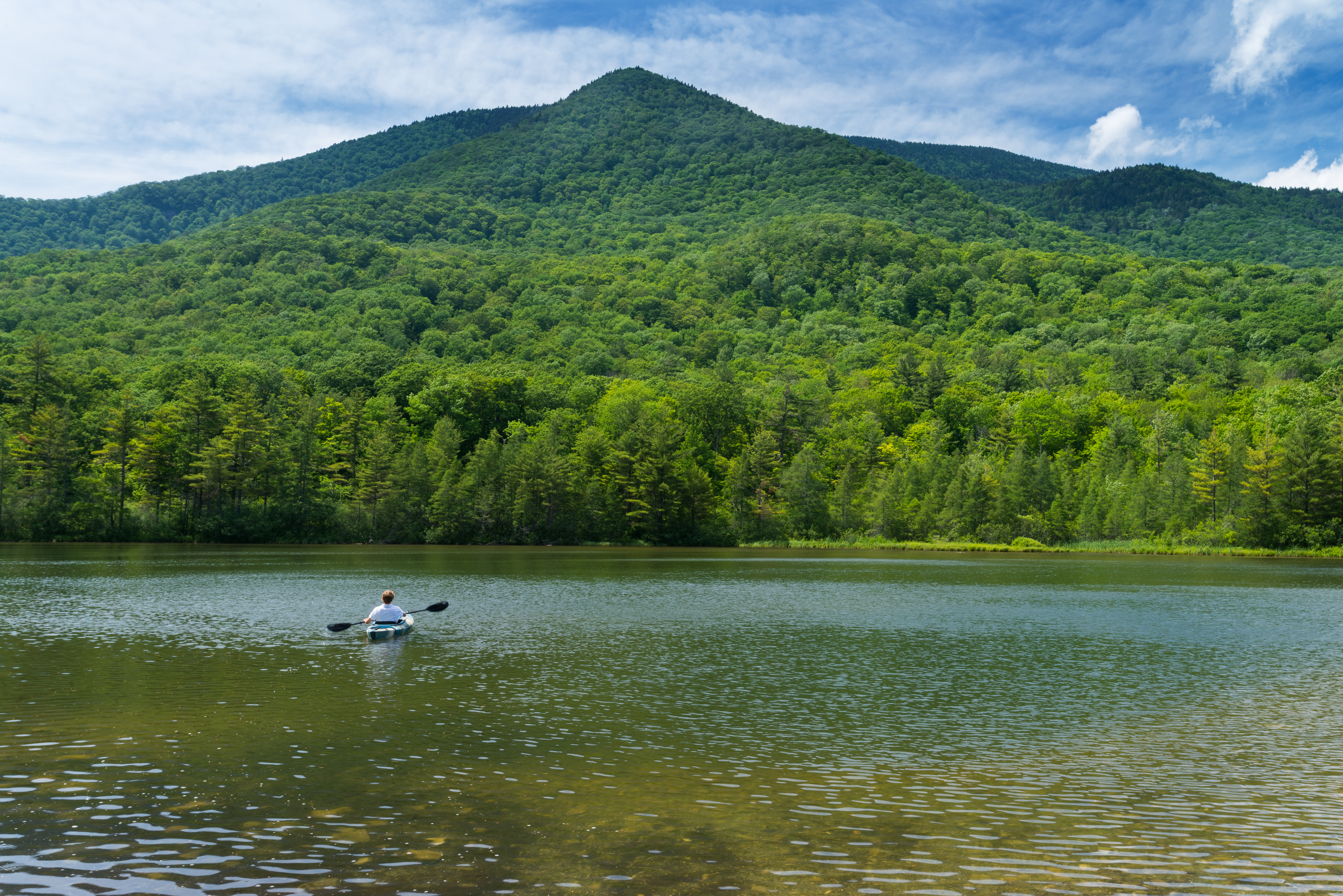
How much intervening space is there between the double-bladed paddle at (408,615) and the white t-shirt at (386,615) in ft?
2.44

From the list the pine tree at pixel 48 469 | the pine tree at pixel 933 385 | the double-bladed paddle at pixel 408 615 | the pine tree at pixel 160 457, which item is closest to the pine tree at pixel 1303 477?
the pine tree at pixel 933 385

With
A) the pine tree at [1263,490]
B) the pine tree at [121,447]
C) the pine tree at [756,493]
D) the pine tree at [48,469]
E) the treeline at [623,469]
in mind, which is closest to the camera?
the pine tree at [1263,490]

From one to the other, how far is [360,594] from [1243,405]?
366ft

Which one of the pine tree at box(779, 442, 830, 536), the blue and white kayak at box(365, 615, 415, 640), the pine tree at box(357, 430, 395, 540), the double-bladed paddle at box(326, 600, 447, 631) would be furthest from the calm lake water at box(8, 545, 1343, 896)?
the pine tree at box(779, 442, 830, 536)

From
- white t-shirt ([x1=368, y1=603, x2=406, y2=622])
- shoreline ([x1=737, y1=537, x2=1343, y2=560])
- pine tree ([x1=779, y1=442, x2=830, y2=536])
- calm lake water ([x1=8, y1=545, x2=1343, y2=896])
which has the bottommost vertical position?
shoreline ([x1=737, y1=537, x2=1343, y2=560])

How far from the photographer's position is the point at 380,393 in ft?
410

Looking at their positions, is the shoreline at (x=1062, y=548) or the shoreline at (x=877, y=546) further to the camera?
the shoreline at (x=877, y=546)

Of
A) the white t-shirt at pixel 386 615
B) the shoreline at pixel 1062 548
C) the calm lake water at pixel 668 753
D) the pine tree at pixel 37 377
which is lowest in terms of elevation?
the shoreline at pixel 1062 548

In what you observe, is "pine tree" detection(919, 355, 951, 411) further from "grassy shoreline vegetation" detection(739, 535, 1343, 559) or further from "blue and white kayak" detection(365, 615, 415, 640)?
"blue and white kayak" detection(365, 615, 415, 640)

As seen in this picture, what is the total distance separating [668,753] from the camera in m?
16.6

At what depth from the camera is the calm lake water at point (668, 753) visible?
10.9 meters

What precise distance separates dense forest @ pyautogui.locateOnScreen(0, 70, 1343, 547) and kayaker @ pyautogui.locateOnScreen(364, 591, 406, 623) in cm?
6870

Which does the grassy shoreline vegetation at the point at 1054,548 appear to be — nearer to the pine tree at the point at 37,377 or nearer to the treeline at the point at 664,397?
the treeline at the point at 664,397

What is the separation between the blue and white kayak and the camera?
3120 cm
